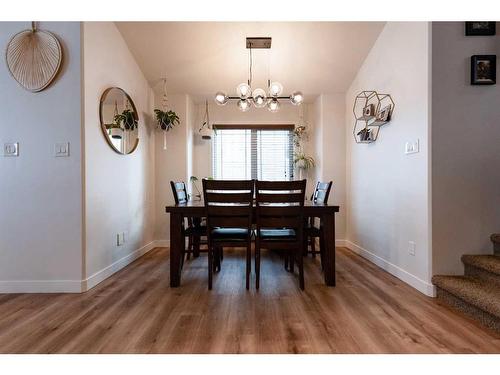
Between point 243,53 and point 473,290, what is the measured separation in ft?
11.2

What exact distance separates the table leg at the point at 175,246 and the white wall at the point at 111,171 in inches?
29.0

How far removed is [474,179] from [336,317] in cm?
167

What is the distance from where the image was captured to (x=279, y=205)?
2.57m

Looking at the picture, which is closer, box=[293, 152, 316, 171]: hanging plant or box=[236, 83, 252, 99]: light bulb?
box=[236, 83, 252, 99]: light bulb

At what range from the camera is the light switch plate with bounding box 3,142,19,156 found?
2.47 metres

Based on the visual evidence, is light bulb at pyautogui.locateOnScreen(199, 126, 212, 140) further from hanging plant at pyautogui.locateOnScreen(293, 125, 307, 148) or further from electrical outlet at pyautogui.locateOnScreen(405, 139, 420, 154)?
electrical outlet at pyautogui.locateOnScreen(405, 139, 420, 154)

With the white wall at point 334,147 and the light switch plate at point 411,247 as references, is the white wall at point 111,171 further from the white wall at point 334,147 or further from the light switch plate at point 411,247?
the light switch plate at point 411,247

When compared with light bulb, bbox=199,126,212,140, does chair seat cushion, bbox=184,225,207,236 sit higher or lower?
lower

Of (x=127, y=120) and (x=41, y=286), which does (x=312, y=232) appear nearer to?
(x=127, y=120)

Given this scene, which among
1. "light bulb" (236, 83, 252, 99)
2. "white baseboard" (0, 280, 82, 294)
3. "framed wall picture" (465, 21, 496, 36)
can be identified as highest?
"framed wall picture" (465, 21, 496, 36)

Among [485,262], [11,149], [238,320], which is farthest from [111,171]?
[485,262]

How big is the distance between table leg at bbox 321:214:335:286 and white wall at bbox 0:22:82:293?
2.24 m

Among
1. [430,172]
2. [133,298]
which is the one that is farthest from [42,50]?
[430,172]

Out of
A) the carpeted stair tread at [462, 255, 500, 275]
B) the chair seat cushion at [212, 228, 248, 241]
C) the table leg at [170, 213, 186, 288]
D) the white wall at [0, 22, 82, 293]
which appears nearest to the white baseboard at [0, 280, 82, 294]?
the white wall at [0, 22, 82, 293]
